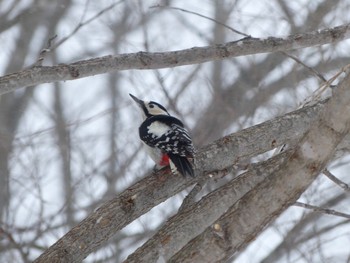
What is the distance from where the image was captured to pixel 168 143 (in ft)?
17.1

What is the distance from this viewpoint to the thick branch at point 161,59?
13.9 feet

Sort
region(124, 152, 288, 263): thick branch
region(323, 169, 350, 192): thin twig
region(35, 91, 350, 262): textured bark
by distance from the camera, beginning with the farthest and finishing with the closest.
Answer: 1. region(323, 169, 350, 192): thin twig
2. region(35, 91, 350, 262): textured bark
3. region(124, 152, 288, 263): thick branch

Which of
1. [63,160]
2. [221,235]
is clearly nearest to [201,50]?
[221,235]

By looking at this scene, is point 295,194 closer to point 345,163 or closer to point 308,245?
point 308,245

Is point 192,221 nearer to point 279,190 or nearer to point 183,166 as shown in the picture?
point 183,166

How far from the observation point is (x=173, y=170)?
4.76 m

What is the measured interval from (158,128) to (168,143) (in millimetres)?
364

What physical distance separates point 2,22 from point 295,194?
27.4ft

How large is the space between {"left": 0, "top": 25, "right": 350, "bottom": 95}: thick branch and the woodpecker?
2.03ft

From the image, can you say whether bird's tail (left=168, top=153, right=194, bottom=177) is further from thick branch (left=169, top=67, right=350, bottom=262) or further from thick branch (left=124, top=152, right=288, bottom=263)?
thick branch (left=169, top=67, right=350, bottom=262)

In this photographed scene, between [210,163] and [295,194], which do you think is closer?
[295,194]

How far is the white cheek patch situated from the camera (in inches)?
215

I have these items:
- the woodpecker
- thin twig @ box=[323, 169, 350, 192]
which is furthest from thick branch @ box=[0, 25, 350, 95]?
thin twig @ box=[323, 169, 350, 192]

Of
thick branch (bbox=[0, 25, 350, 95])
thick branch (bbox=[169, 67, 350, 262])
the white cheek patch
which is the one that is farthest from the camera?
the white cheek patch
